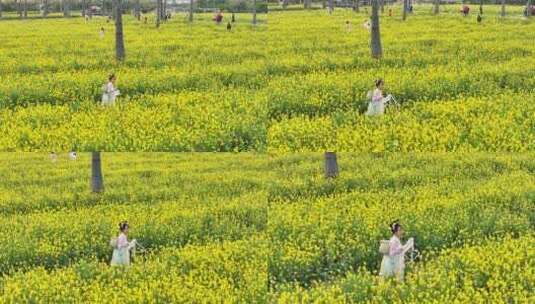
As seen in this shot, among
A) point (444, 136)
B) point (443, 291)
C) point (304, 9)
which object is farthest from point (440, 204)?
point (304, 9)

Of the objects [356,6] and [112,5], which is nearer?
[356,6]

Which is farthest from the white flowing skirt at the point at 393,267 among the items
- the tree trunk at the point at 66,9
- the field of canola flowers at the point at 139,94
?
the tree trunk at the point at 66,9

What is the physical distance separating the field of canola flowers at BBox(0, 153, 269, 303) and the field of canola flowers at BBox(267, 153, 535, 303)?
1.47 feet

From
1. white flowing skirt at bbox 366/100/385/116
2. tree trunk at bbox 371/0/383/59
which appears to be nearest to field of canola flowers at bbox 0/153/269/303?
white flowing skirt at bbox 366/100/385/116

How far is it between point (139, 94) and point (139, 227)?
592 centimetres

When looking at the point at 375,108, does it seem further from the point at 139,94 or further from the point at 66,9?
the point at 66,9

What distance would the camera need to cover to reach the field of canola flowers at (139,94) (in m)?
12.9

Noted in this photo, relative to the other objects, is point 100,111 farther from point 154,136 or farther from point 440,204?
point 440,204

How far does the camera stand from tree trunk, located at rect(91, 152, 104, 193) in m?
11.6

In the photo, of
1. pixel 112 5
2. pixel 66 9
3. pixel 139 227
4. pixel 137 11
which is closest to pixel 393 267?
pixel 139 227

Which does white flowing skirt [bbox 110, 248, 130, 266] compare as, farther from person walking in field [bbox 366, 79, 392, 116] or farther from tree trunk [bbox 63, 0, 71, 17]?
tree trunk [bbox 63, 0, 71, 17]

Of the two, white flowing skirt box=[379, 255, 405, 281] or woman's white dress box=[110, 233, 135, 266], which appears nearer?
white flowing skirt box=[379, 255, 405, 281]

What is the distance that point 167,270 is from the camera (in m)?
11.0

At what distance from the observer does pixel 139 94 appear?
16594mm
